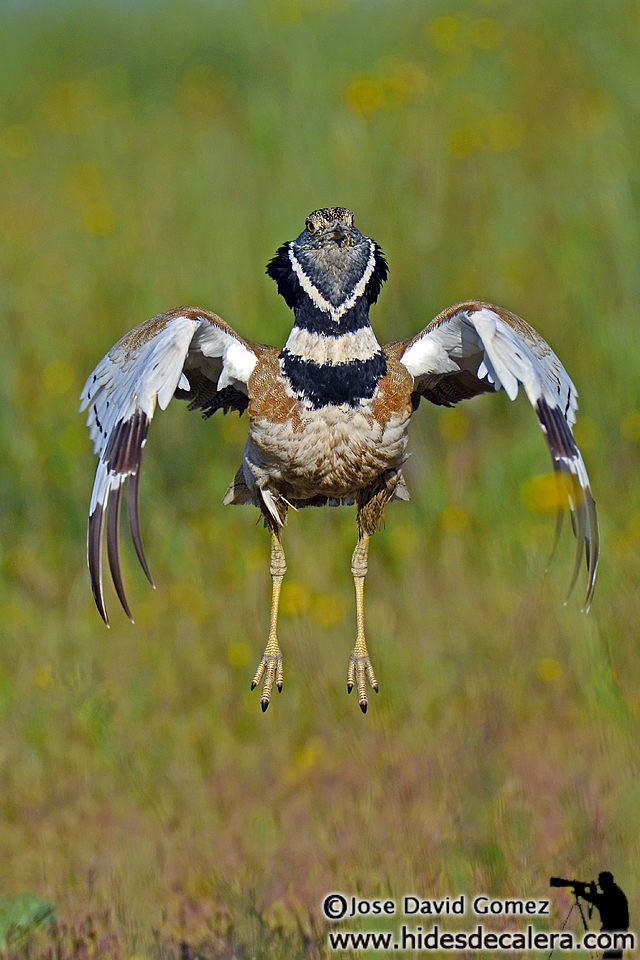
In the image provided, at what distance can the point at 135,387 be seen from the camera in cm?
315

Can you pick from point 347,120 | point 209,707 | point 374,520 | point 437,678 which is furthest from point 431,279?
point 374,520

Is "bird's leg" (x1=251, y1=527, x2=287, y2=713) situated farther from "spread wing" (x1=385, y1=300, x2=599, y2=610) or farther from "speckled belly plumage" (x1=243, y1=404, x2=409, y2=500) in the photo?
"spread wing" (x1=385, y1=300, x2=599, y2=610)

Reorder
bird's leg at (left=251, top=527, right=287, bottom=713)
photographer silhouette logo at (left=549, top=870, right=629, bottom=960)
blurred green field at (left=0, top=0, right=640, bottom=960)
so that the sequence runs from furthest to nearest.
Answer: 1. blurred green field at (left=0, top=0, right=640, bottom=960)
2. photographer silhouette logo at (left=549, top=870, right=629, bottom=960)
3. bird's leg at (left=251, top=527, right=287, bottom=713)

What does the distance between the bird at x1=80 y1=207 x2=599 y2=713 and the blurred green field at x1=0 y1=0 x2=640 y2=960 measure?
1.39 meters

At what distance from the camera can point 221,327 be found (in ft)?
11.1

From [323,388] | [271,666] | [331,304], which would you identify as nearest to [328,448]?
[323,388]

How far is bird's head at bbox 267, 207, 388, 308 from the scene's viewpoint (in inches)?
119

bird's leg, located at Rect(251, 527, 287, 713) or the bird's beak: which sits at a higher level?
the bird's beak

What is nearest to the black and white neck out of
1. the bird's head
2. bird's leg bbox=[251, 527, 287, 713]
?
the bird's head

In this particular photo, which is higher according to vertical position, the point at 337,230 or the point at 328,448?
the point at 337,230

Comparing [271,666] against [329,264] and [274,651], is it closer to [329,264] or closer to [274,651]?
[274,651]

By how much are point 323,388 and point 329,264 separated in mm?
404

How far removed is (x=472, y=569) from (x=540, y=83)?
6.81 metres

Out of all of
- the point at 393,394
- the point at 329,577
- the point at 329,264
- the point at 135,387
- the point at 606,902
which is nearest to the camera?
the point at 329,264
